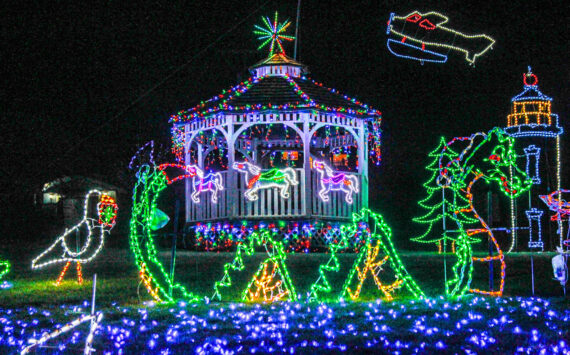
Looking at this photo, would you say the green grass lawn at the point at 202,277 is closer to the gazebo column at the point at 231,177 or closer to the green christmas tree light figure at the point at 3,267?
the green christmas tree light figure at the point at 3,267

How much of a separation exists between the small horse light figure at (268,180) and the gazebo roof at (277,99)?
1.50 m

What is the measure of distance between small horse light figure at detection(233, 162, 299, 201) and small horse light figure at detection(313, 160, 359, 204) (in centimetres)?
73

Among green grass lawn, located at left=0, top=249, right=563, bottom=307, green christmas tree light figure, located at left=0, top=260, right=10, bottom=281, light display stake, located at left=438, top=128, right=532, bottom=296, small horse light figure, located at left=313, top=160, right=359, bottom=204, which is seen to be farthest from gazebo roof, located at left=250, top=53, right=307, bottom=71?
green christmas tree light figure, located at left=0, top=260, right=10, bottom=281

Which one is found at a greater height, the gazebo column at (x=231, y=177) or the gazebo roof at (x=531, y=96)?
the gazebo roof at (x=531, y=96)

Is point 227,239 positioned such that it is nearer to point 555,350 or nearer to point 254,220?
point 254,220

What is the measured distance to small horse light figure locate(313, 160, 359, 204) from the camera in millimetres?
19172

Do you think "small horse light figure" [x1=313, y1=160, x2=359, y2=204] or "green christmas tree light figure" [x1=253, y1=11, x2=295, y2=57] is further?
"green christmas tree light figure" [x1=253, y1=11, x2=295, y2=57]

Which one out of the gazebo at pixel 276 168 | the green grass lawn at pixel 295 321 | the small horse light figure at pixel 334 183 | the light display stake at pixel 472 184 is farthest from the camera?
the small horse light figure at pixel 334 183

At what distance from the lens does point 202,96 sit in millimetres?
29859

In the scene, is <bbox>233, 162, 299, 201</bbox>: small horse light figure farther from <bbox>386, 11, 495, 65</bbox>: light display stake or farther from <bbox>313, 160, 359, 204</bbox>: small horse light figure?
<bbox>386, 11, 495, 65</bbox>: light display stake

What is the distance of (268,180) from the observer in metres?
18.8

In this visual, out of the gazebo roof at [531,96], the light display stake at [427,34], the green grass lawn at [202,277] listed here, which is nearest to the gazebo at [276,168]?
the green grass lawn at [202,277]

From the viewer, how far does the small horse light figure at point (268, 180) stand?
18.8 metres

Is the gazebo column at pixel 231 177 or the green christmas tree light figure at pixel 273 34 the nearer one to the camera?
the gazebo column at pixel 231 177
